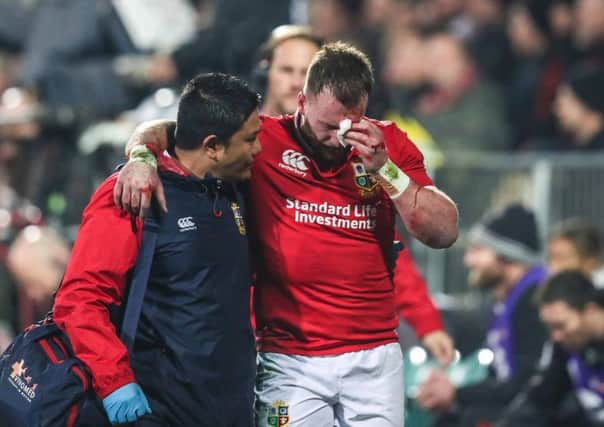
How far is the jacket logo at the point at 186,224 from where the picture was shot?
195 inches

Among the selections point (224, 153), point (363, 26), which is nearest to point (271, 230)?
point (224, 153)

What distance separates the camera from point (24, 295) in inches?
368

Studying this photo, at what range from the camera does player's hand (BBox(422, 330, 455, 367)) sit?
6137 millimetres

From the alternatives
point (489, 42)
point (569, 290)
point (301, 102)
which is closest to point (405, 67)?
point (489, 42)

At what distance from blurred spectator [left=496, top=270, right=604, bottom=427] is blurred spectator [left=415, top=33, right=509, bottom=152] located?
3137 millimetres

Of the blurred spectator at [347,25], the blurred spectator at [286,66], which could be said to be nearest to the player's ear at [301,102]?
the blurred spectator at [286,66]

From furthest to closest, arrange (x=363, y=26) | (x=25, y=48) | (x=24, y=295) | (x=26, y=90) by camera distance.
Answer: (x=363, y=26)
(x=25, y=48)
(x=26, y=90)
(x=24, y=295)

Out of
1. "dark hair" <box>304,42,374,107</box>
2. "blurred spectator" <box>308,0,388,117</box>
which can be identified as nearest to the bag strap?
"dark hair" <box>304,42,374,107</box>

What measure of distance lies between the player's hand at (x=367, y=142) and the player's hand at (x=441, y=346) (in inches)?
59.0

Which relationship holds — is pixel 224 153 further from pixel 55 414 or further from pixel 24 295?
pixel 24 295

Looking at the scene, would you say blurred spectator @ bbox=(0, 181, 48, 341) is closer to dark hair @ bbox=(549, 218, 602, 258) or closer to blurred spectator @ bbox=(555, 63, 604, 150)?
dark hair @ bbox=(549, 218, 602, 258)

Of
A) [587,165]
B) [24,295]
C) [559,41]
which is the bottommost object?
[24,295]

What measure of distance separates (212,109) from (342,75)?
0.49 metres

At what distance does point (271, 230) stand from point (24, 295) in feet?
14.6
